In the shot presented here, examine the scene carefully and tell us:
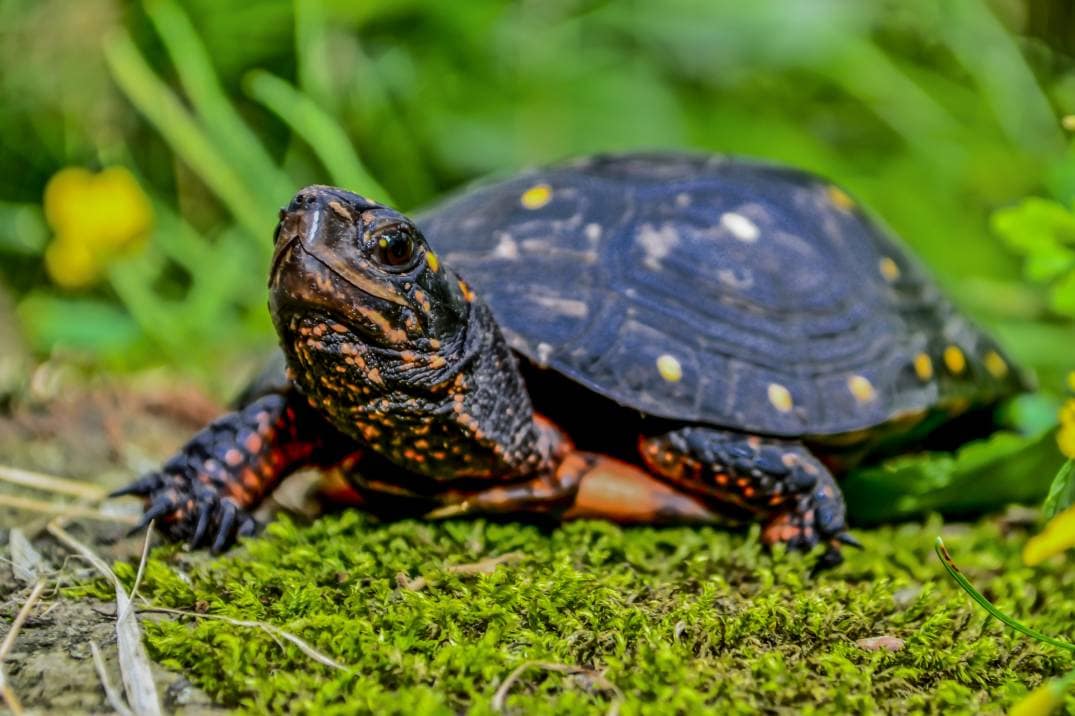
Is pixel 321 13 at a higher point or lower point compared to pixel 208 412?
higher

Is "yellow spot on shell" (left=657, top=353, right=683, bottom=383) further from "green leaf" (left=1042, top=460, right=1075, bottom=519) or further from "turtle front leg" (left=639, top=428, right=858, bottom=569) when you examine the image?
"green leaf" (left=1042, top=460, right=1075, bottom=519)

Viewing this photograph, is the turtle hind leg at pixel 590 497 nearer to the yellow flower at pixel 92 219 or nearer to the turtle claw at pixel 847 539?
the turtle claw at pixel 847 539

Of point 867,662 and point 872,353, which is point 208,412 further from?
point 867,662

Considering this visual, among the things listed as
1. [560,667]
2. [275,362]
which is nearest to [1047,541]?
[560,667]

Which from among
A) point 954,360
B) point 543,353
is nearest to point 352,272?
point 543,353

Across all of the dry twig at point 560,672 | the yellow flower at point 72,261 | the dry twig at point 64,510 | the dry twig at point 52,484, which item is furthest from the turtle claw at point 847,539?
the yellow flower at point 72,261

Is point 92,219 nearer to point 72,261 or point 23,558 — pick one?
point 72,261
